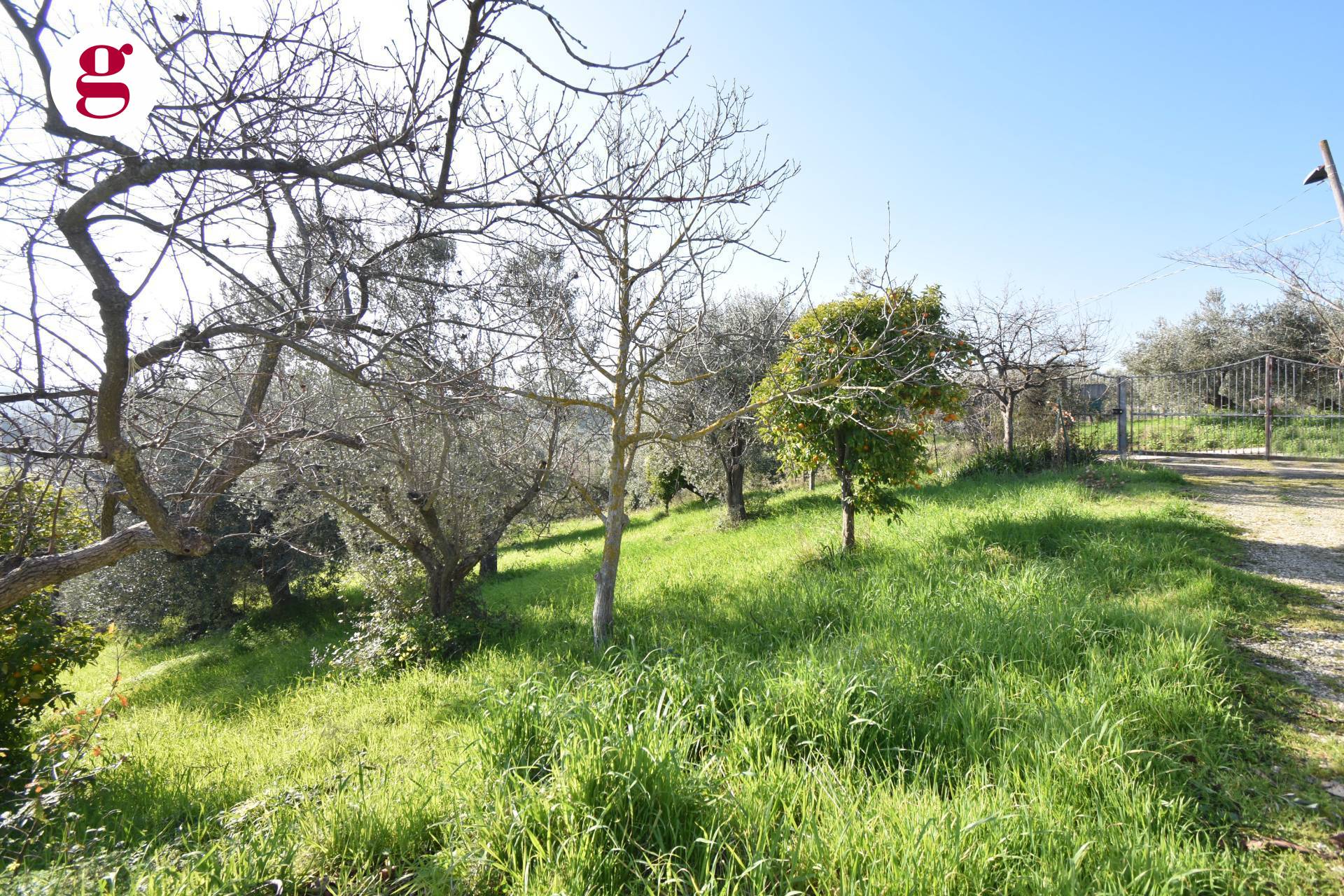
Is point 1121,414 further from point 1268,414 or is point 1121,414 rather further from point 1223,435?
point 1223,435

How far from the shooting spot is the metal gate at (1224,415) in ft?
39.8

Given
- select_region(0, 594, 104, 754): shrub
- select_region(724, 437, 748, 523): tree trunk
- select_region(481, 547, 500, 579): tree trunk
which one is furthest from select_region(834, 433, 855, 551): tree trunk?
select_region(481, 547, 500, 579): tree trunk

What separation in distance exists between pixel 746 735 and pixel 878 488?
534 cm

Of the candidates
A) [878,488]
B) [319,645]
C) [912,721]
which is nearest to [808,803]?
[912,721]

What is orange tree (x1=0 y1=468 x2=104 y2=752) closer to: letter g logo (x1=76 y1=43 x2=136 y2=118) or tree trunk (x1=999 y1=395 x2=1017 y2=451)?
letter g logo (x1=76 y1=43 x2=136 y2=118)

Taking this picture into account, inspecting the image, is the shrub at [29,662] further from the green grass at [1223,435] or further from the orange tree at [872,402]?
the green grass at [1223,435]

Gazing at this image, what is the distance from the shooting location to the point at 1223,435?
14023 mm

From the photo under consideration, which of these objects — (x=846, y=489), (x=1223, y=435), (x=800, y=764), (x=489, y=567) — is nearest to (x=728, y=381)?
(x=846, y=489)

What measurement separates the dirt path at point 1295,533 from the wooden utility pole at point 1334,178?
380 centimetres

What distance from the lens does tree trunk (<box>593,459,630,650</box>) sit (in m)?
5.79

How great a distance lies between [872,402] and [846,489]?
1.18 m

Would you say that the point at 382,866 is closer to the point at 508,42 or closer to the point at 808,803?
the point at 808,803

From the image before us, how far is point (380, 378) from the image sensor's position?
319cm

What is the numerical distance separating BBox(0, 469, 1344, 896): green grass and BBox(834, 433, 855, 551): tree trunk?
160 cm
